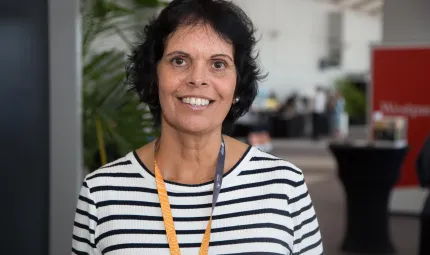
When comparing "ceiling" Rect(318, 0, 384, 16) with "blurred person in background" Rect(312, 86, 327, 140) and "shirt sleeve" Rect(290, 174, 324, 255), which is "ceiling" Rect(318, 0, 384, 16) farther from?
"shirt sleeve" Rect(290, 174, 324, 255)

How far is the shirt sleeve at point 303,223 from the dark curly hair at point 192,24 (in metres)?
0.26

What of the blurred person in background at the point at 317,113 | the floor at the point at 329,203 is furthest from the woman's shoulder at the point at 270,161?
the blurred person in background at the point at 317,113

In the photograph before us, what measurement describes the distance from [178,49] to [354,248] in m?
4.80

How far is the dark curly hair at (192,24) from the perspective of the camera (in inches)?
56.9

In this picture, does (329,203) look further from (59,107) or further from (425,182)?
(59,107)

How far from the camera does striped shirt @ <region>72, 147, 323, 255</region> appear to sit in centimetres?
141

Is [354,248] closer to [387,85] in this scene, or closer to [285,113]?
[387,85]

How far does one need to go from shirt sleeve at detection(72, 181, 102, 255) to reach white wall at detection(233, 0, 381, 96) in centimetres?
1982

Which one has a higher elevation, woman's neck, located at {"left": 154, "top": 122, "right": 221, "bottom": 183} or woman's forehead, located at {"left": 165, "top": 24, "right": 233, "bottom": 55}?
woman's forehead, located at {"left": 165, "top": 24, "right": 233, "bottom": 55}

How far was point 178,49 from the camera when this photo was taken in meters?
1.41

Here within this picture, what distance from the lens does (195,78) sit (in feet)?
4.52

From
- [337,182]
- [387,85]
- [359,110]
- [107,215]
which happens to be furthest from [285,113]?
[107,215]

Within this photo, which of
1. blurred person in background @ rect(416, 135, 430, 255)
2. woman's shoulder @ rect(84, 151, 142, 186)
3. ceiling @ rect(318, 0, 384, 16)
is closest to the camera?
woman's shoulder @ rect(84, 151, 142, 186)

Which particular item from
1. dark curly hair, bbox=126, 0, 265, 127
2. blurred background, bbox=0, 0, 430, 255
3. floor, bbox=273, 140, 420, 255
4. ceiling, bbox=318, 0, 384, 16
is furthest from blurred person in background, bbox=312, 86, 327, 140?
dark curly hair, bbox=126, 0, 265, 127
